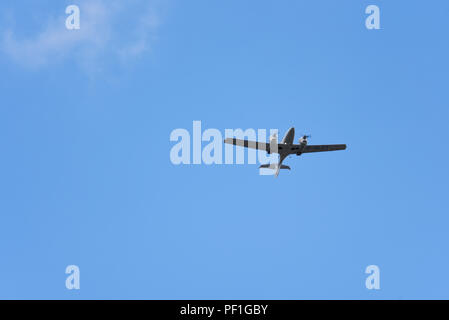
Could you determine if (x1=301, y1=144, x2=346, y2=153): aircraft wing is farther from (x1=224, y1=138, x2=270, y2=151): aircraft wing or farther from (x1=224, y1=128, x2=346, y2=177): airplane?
(x1=224, y1=138, x2=270, y2=151): aircraft wing

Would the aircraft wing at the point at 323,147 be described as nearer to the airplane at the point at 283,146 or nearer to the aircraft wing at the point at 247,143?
the airplane at the point at 283,146

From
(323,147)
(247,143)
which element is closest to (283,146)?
(247,143)

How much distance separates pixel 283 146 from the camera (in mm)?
81250

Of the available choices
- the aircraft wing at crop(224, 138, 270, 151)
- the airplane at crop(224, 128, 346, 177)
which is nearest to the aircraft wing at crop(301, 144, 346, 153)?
the airplane at crop(224, 128, 346, 177)

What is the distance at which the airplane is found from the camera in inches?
3172

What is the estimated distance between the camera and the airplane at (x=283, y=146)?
264ft

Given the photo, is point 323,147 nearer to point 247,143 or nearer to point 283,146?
point 283,146
